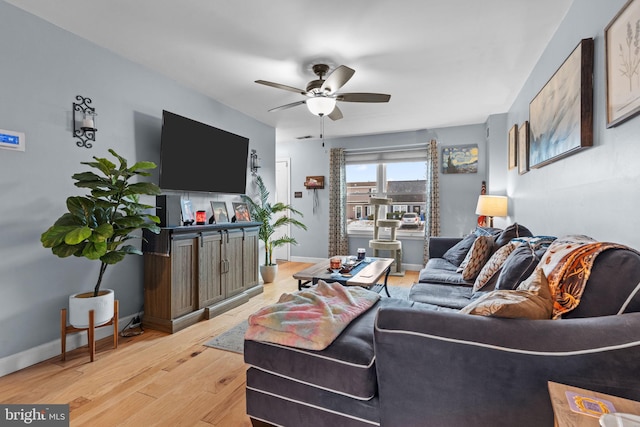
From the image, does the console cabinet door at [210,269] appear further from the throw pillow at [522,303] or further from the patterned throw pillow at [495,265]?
the throw pillow at [522,303]

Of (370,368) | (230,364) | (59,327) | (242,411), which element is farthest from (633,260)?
(59,327)

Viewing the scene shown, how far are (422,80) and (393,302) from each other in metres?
2.52

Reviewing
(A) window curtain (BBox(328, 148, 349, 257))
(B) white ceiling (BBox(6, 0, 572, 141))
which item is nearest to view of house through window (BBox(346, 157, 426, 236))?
(A) window curtain (BBox(328, 148, 349, 257))

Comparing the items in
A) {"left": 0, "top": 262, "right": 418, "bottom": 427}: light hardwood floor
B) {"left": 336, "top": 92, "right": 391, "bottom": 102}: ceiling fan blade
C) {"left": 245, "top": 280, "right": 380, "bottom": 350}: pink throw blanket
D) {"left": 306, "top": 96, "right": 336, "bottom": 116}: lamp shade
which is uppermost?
{"left": 336, "top": 92, "right": 391, "bottom": 102}: ceiling fan blade

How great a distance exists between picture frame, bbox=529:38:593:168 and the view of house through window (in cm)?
285

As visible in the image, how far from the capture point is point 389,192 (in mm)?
5879

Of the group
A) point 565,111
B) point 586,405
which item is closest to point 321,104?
point 565,111

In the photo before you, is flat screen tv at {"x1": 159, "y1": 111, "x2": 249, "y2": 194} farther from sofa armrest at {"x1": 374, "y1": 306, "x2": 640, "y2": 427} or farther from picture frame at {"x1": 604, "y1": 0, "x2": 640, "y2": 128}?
picture frame at {"x1": 604, "y1": 0, "x2": 640, "y2": 128}

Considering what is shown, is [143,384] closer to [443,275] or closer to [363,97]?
[443,275]

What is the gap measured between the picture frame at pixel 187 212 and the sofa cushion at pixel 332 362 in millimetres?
2309

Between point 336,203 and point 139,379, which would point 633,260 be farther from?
point 336,203

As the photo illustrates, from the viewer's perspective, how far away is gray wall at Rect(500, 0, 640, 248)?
1449mm

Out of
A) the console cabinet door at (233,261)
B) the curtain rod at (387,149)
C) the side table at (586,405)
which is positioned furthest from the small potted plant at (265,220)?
the side table at (586,405)

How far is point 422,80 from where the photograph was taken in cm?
334
